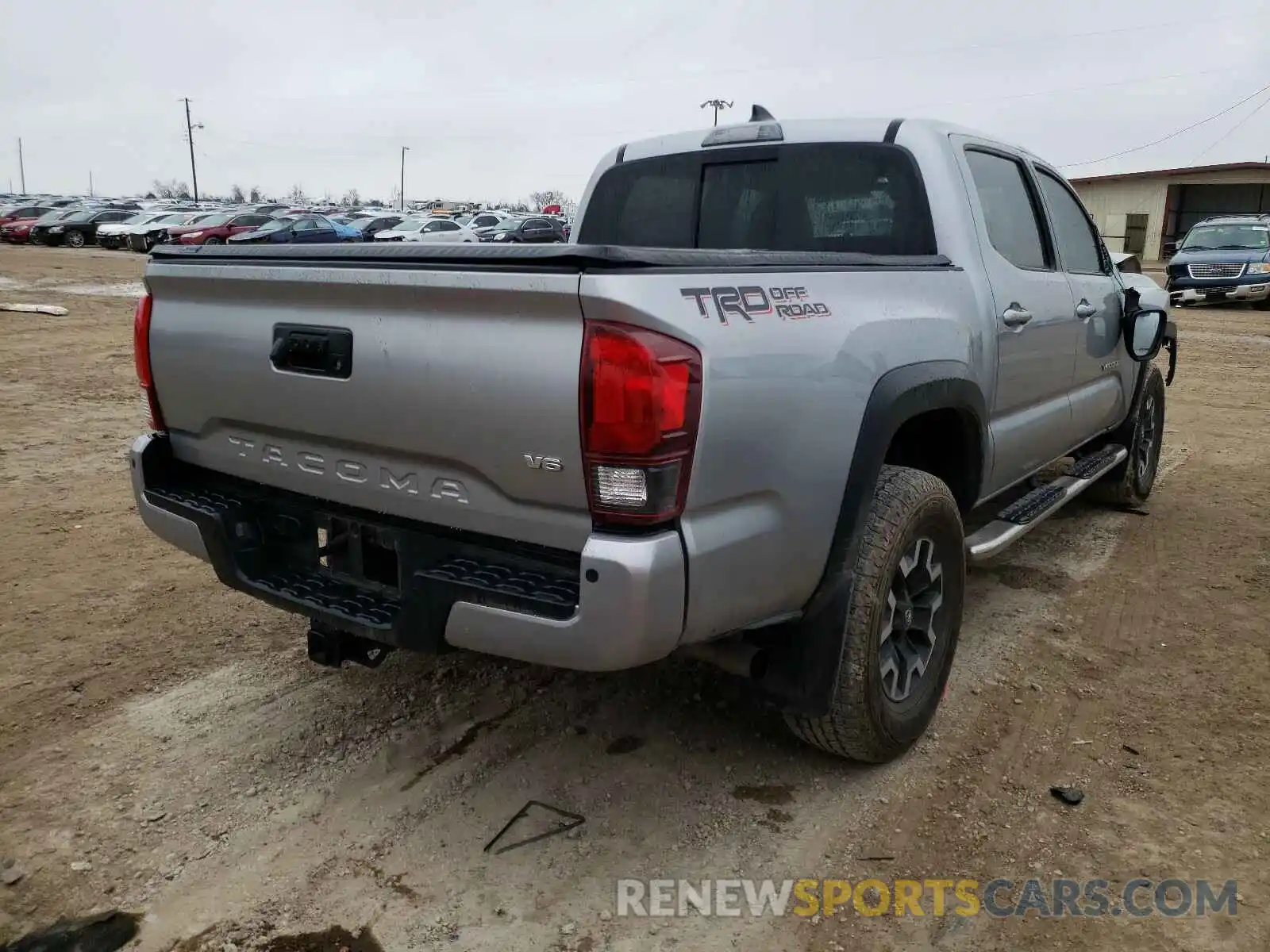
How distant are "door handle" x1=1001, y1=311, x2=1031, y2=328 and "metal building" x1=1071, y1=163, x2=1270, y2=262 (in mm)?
40175

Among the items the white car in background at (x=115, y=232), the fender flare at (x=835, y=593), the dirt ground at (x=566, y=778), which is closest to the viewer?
the dirt ground at (x=566, y=778)

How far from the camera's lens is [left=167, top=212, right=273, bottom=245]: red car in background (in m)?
29.9

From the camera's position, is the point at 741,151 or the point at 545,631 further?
the point at 741,151

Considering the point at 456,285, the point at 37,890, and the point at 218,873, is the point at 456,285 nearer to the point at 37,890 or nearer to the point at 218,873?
the point at 218,873

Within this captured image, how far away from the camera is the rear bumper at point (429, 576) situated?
2211 mm

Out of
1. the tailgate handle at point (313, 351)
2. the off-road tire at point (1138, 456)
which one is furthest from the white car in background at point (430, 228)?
the tailgate handle at point (313, 351)

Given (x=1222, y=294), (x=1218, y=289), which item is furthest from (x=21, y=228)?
(x=1222, y=294)

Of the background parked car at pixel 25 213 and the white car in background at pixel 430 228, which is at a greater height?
the background parked car at pixel 25 213

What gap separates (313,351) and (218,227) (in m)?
32.2

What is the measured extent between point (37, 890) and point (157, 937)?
0.42 metres

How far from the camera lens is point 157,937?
240 centimetres

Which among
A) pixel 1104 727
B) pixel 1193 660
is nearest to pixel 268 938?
pixel 1104 727

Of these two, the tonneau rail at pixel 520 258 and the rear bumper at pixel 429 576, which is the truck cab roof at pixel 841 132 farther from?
the rear bumper at pixel 429 576

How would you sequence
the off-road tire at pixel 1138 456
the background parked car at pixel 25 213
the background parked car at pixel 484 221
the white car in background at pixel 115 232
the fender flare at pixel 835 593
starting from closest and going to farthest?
the fender flare at pixel 835 593
the off-road tire at pixel 1138 456
the white car in background at pixel 115 232
the background parked car at pixel 484 221
the background parked car at pixel 25 213
